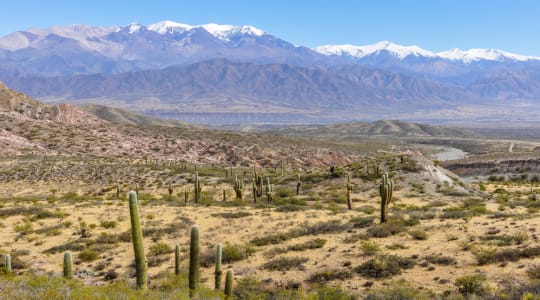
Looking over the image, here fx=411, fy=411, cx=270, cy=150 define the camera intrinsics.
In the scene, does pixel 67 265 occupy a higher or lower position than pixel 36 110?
lower

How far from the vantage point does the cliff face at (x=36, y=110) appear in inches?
3135

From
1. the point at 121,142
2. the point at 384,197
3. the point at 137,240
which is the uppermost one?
the point at 121,142

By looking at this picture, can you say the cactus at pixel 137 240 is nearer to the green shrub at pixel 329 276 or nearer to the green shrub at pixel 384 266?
the green shrub at pixel 329 276

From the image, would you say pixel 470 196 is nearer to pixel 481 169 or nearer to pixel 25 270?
pixel 25 270

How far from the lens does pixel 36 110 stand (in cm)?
8325

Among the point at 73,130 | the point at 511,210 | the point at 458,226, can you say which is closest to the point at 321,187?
the point at 511,210

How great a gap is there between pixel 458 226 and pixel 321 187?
819 inches

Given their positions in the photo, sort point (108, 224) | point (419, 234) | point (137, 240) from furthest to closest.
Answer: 1. point (108, 224)
2. point (419, 234)
3. point (137, 240)

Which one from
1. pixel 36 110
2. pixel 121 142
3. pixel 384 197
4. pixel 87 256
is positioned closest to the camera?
pixel 87 256

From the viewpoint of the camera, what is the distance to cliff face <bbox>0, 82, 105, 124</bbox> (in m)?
79.6

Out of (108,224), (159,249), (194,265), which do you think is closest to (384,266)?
(194,265)

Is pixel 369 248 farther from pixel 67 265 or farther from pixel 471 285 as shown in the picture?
pixel 67 265

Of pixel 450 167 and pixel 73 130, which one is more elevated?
pixel 73 130

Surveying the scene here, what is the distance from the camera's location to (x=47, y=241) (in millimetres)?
20891
